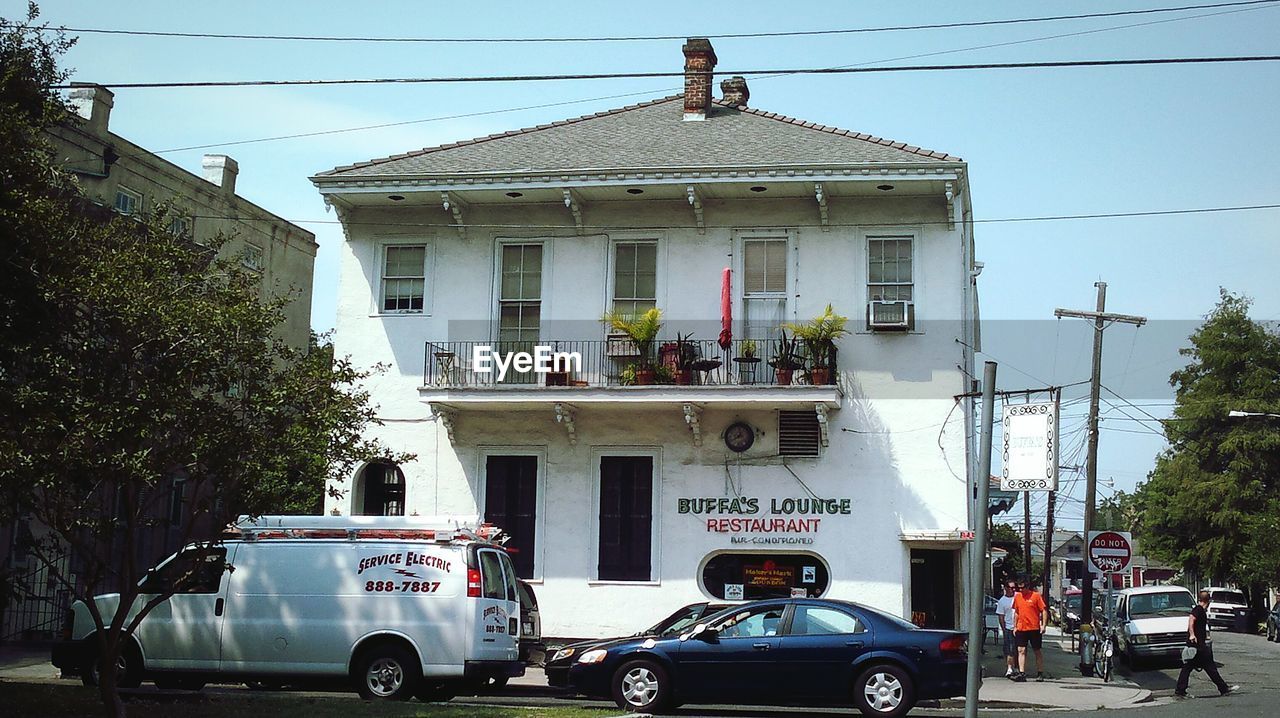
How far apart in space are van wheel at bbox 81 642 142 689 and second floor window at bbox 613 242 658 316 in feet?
35.3

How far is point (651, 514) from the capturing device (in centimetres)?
2300

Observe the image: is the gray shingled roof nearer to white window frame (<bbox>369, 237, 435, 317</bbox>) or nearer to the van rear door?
white window frame (<bbox>369, 237, 435, 317</bbox>)

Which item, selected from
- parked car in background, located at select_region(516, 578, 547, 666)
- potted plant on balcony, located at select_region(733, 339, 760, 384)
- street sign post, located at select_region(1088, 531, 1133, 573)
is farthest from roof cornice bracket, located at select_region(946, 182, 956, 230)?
parked car in background, located at select_region(516, 578, 547, 666)

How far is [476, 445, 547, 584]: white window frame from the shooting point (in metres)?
23.1

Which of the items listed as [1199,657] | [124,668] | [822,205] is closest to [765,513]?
[822,205]

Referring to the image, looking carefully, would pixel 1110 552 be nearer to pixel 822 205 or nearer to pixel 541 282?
pixel 822 205

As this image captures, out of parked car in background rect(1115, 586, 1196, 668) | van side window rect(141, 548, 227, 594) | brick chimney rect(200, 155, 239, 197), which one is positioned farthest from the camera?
brick chimney rect(200, 155, 239, 197)

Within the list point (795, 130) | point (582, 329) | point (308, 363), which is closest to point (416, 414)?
point (582, 329)

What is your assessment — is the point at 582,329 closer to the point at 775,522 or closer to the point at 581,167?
the point at 581,167

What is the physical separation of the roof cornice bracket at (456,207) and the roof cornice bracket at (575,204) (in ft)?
6.79

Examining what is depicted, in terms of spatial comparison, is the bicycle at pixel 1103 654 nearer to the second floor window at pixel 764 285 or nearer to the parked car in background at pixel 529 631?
the second floor window at pixel 764 285

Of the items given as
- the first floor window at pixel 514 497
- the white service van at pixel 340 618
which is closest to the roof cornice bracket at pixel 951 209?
the first floor window at pixel 514 497

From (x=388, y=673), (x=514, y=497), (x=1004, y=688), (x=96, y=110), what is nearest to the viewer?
(x=388, y=673)

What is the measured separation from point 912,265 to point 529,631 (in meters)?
9.96
